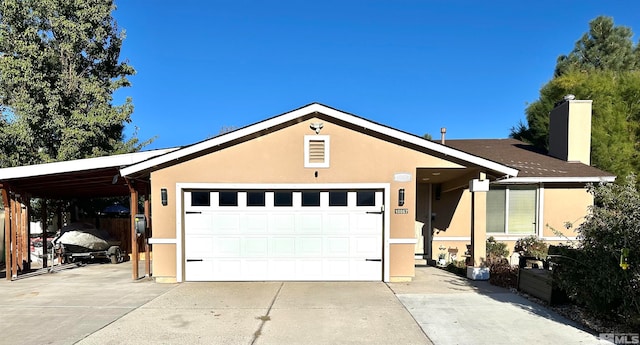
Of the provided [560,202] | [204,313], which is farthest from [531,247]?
[204,313]

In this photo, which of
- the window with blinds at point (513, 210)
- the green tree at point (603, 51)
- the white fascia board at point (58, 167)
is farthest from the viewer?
the green tree at point (603, 51)

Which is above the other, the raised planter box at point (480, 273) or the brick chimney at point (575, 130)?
the brick chimney at point (575, 130)

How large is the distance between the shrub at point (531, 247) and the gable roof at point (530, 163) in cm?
173

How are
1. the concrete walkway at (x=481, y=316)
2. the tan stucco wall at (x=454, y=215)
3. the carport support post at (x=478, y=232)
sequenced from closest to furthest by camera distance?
the concrete walkway at (x=481, y=316)
the carport support post at (x=478, y=232)
the tan stucco wall at (x=454, y=215)

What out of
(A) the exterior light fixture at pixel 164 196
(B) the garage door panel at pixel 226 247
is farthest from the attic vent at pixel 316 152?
(A) the exterior light fixture at pixel 164 196

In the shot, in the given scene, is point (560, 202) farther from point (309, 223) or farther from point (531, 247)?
point (309, 223)

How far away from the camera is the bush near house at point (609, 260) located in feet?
15.3

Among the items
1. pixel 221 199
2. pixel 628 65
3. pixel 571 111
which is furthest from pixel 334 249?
pixel 628 65

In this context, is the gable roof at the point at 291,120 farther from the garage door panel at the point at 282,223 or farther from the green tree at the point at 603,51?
the green tree at the point at 603,51

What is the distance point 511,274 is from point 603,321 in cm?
295

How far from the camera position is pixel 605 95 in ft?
50.9

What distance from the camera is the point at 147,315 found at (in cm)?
579

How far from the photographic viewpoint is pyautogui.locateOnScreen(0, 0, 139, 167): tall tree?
12742mm

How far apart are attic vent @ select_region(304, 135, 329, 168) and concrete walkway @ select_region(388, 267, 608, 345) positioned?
3148 millimetres
